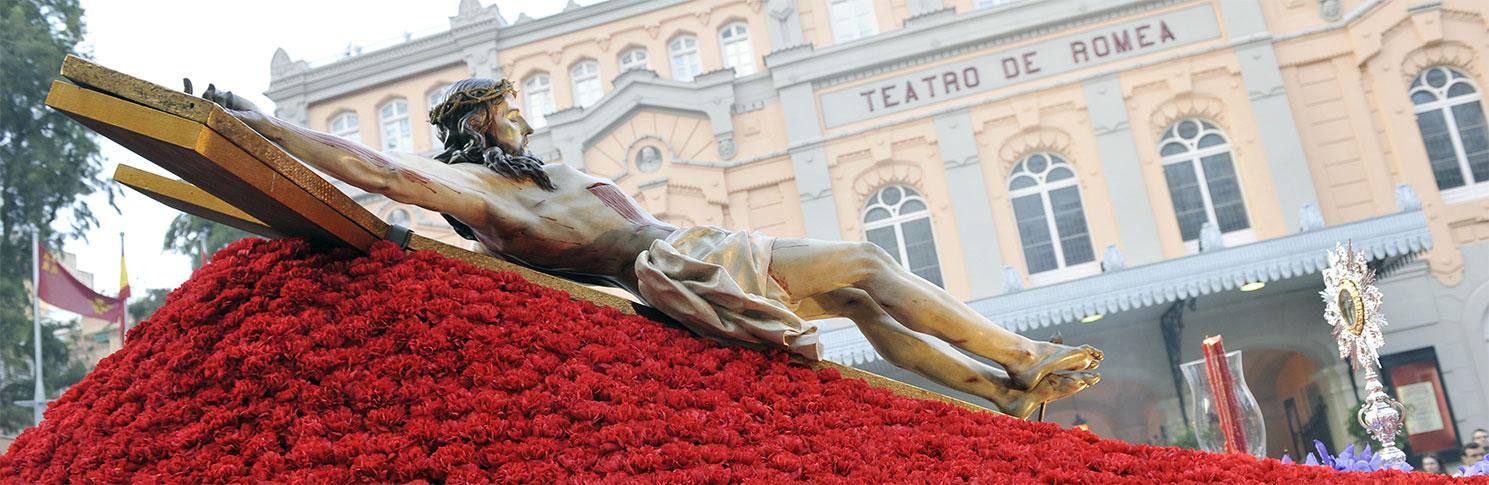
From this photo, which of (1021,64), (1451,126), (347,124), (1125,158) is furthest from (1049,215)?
(347,124)

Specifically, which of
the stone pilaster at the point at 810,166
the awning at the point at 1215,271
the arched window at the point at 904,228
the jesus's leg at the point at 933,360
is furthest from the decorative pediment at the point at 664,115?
the jesus's leg at the point at 933,360

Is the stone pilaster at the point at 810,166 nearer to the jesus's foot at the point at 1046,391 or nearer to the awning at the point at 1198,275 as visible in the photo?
the awning at the point at 1198,275

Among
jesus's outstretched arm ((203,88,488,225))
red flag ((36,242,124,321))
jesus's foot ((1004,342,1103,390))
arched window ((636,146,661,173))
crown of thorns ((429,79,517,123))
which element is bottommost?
jesus's foot ((1004,342,1103,390))

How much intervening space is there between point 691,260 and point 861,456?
0.63m

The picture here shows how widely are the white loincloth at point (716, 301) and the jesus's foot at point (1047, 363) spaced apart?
0.63 meters

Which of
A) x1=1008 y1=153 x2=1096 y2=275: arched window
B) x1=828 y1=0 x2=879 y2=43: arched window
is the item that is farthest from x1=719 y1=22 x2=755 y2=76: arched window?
x1=1008 y1=153 x2=1096 y2=275: arched window

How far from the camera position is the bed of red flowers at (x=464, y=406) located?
2.00m

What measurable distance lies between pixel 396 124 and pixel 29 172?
5740 mm

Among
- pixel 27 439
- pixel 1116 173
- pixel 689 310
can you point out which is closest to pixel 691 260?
pixel 689 310

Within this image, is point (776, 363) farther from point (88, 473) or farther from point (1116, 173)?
point (1116, 173)

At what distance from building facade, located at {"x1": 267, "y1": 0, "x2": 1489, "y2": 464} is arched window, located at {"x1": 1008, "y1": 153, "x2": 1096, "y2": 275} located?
33 millimetres

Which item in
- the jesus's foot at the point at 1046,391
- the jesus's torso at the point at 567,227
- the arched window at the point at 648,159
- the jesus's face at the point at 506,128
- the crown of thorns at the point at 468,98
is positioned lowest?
the jesus's foot at the point at 1046,391

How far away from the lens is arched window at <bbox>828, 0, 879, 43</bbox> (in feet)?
60.6

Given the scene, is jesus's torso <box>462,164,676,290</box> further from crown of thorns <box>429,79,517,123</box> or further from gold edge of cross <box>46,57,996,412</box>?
crown of thorns <box>429,79,517,123</box>
